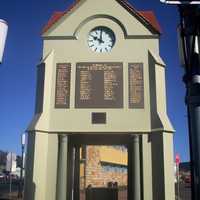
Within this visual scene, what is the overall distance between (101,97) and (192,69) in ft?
42.0

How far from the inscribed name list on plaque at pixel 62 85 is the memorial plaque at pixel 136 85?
3129mm

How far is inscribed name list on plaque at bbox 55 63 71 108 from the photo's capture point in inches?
778

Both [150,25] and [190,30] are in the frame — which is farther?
[150,25]

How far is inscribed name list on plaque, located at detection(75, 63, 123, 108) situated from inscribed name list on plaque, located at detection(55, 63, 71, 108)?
0.48 meters

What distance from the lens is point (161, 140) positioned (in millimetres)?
18578

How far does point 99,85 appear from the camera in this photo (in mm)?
19719

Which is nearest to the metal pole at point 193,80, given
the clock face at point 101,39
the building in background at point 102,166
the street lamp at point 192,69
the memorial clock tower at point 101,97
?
the street lamp at point 192,69

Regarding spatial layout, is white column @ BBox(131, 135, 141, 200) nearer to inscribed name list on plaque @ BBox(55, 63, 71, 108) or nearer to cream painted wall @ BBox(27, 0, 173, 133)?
cream painted wall @ BBox(27, 0, 173, 133)

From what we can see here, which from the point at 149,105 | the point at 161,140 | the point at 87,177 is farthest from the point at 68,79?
the point at 87,177

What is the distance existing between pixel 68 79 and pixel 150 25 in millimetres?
5098

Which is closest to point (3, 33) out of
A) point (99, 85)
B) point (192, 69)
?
point (192, 69)

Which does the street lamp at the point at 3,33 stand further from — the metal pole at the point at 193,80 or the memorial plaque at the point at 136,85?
the memorial plaque at the point at 136,85

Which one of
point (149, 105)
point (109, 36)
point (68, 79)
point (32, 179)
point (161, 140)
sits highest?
point (109, 36)

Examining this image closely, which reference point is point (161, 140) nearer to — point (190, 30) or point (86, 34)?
point (86, 34)
